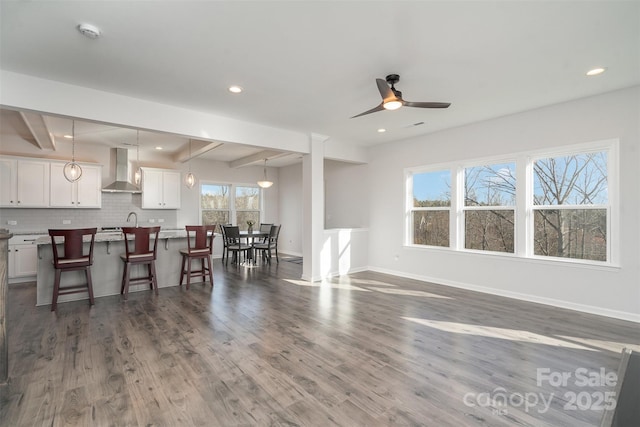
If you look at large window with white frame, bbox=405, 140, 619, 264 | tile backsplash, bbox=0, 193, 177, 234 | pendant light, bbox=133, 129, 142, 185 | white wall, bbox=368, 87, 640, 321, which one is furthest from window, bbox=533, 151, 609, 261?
tile backsplash, bbox=0, 193, 177, 234

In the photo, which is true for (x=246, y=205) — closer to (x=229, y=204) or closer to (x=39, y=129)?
(x=229, y=204)

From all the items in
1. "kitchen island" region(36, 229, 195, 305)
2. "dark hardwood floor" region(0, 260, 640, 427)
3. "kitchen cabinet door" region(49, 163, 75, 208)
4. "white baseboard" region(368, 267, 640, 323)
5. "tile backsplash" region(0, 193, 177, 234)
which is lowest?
"dark hardwood floor" region(0, 260, 640, 427)

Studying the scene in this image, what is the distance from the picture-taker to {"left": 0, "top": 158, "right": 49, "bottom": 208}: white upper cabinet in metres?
5.42

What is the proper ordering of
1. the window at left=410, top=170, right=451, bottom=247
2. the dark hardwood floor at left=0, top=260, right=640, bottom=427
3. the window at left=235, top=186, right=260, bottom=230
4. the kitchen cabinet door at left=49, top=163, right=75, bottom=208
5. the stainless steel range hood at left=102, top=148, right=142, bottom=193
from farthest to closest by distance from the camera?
the window at left=235, top=186, right=260, bottom=230 → the stainless steel range hood at left=102, top=148, right=142, bottom=193 → the kitchen cabinet door at left=49, top=163, right=75, bottom=208 → the window at left=410, top=170, right=451, bottom=247 → the dark hardwood floor at left=0, top=260, right=640, bottom=427

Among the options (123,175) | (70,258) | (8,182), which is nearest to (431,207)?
(70,258)

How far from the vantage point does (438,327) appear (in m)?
3.33

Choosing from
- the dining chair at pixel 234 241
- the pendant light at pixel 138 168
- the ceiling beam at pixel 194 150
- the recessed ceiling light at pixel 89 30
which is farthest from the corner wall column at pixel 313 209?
the recessed ceiling light at pixel 89 30

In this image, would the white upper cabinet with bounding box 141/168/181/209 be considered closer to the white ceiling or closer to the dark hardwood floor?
the dark hardwood floor

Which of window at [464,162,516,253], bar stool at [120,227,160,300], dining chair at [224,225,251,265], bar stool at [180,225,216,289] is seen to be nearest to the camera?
bar stool at [120,227,160,300]

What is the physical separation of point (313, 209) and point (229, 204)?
13.8 feet

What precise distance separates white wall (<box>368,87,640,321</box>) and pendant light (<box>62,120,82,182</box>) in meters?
5.63

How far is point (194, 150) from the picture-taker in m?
6.93

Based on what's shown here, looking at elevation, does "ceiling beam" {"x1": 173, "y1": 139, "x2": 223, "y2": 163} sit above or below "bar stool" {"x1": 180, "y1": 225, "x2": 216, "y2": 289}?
above

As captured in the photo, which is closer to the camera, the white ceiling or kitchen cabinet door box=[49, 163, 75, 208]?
the white ceiling
